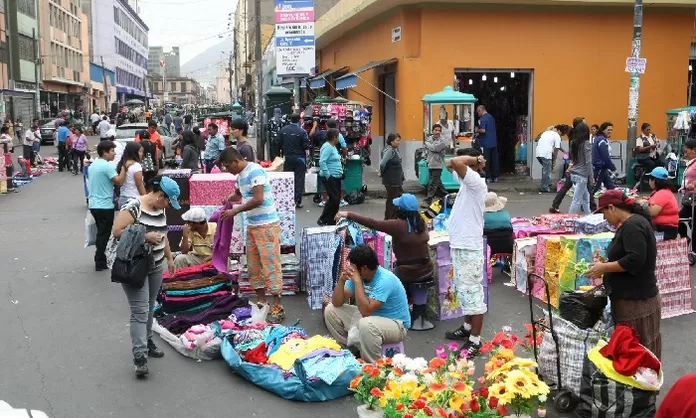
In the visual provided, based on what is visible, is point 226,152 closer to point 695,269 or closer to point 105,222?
point 105,222

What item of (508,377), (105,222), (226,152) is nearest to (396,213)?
(226,152)

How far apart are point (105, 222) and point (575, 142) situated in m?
7.61

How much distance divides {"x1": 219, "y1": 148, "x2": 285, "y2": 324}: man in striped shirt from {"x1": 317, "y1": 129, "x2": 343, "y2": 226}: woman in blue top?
4836mm

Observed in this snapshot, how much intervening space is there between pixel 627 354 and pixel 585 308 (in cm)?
74

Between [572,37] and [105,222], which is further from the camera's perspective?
[572,37]

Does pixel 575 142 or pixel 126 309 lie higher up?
pixel 575 142

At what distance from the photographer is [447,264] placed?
752 cm

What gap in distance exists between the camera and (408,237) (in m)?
7.02

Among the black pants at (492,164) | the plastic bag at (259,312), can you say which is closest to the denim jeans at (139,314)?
the plastic bag at (259,312)

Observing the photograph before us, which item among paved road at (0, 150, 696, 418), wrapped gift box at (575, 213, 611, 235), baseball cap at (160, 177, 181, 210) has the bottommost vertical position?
paved road at (0, 150, 696, 418)

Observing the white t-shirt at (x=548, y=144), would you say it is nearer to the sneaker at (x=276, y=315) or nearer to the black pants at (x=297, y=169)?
the black pants at (x=297, y=169)

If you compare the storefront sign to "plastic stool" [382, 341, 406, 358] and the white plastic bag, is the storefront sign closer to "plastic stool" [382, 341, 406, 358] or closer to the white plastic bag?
the white plastic bag

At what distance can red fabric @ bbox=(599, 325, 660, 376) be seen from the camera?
462 cm

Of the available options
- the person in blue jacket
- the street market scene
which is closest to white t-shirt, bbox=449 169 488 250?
the street market scene
